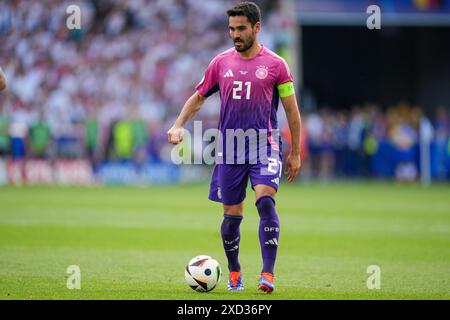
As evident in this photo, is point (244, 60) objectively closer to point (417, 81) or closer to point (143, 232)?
point (143, 232)

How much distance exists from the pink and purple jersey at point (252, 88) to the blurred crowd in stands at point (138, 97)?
18.6 metres

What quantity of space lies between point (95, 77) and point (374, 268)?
20.2m

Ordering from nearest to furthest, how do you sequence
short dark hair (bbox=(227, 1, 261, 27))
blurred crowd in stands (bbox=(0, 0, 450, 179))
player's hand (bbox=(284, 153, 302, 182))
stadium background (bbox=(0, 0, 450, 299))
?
short dark hair (bbox=(227, 1, 261, 27)) < player's hand (bbox=(284, 153, 302, 182)) < stadium background (bbox=(0, 0, 450, 299)) < blurred crowd in stands (bbox=(0, 0, 450, 179))

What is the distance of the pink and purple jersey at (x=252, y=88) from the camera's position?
805cm

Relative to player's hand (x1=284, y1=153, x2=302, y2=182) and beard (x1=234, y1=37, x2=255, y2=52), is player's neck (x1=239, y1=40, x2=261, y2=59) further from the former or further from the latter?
player's hand (x1=284, y1=153, x2=302, y2=182)

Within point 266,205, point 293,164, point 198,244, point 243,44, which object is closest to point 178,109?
point 198,244

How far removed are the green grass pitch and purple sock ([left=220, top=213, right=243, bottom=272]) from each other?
265mm

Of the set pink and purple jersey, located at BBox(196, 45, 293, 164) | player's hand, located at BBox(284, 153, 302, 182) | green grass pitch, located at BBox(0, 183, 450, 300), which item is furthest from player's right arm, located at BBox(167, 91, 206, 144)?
green grass pitch, located at BBox(0, 183, 450, 300)

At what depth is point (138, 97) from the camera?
29250 mm

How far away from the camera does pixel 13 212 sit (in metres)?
16.6

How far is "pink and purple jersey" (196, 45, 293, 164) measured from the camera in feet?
26.4

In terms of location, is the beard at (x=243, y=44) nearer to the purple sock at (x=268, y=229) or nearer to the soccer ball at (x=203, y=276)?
the purple sock at (x=268, y=229)

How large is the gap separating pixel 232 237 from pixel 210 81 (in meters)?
1.46
